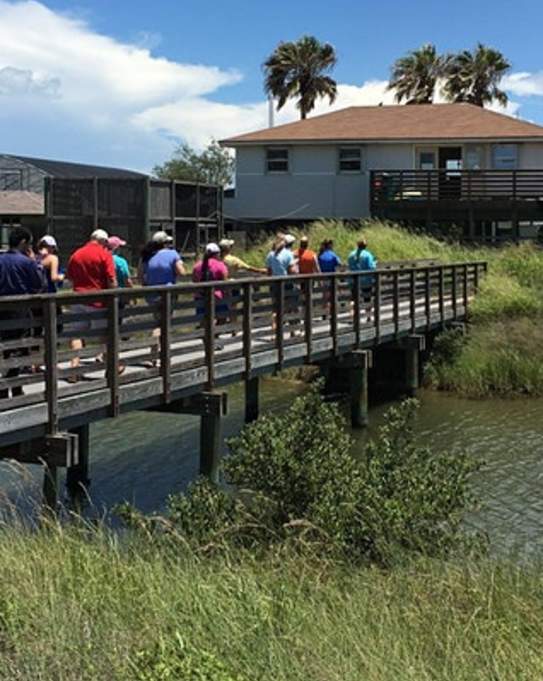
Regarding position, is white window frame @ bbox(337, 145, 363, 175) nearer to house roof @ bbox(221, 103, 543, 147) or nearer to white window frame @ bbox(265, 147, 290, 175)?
house roof @ bbox(221, 103, 543, 147)

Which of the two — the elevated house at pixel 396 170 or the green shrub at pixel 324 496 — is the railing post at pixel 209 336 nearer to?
the green shrub at pixel 324 496

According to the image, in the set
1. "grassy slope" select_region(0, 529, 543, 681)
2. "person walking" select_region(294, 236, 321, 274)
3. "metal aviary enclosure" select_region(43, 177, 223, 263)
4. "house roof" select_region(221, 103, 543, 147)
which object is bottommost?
"grassy slope" select_region(0, 529, 543, 681)

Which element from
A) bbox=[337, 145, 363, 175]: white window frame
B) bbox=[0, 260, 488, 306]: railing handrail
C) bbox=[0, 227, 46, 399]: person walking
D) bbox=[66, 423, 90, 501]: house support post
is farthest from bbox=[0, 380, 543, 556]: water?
bbox=[337, 145, 363, 175]: white window frame

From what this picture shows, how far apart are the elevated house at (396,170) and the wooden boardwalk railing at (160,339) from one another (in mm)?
17526

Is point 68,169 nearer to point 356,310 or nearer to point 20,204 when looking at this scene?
point 20,204

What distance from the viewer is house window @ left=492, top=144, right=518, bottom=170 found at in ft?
123

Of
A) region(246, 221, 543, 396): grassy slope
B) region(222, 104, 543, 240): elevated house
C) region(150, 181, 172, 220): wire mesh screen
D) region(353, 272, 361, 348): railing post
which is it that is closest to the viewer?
region(353, 272, 361, 348): railing post

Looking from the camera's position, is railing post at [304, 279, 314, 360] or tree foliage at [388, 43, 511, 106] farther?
tree foliage at [388, 43, 511, 106]

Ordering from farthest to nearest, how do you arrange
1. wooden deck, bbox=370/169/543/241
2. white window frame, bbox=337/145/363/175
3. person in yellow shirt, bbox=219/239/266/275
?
1. white window frame, bbox=337/145/363/175
2. wooden deck, bbox=370/169/543/241
3. person in yellow shirt, bbox=219/239/266/275

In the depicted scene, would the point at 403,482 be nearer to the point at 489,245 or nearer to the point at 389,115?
the point at 489,245

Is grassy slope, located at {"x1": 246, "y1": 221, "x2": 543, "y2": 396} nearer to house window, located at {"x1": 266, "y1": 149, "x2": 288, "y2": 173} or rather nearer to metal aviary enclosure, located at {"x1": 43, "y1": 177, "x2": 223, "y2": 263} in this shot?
metal aviary enclosure, located at {"x1": 43, "y1": 177, "x2": 223, "y2": 263}

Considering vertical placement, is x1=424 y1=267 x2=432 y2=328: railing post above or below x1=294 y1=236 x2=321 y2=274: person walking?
below

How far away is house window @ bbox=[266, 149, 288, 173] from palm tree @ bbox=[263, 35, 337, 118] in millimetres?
19776

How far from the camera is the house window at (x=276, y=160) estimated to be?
1534 inches
